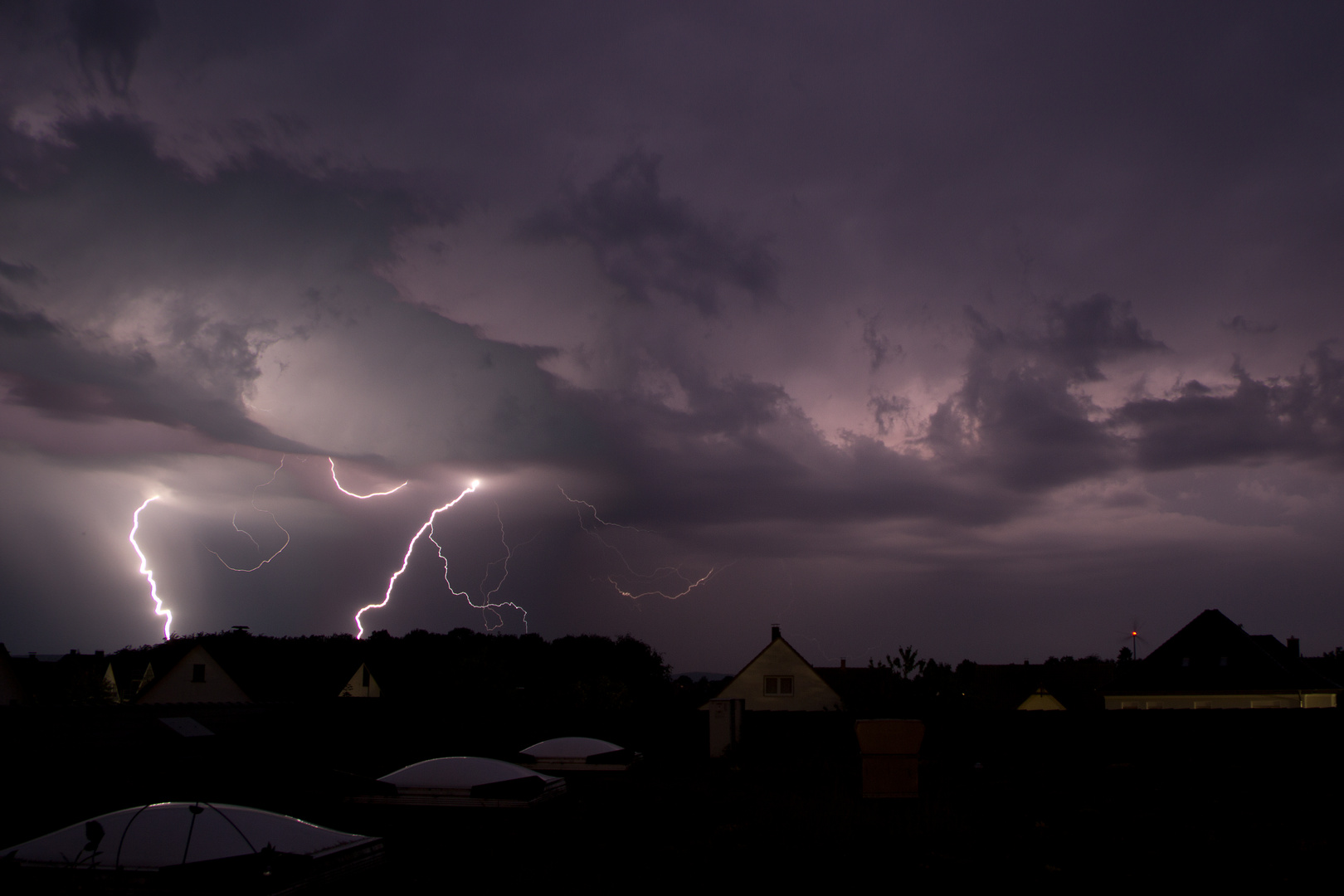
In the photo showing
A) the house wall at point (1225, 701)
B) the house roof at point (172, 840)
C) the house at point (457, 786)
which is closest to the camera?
the house roof at point (172, 840)

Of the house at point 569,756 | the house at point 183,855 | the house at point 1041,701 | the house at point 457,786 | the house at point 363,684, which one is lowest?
the house at point 1041,701

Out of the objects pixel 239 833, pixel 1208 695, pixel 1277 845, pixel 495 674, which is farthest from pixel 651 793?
pixel 495 674

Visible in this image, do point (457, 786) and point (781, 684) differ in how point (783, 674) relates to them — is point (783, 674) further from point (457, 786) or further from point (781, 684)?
point (457, 786)

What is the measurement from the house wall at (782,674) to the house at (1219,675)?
43.9ft

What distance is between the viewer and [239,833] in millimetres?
7023

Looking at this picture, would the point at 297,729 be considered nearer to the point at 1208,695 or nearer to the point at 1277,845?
the point at 1277,845

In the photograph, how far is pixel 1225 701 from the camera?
125 ft

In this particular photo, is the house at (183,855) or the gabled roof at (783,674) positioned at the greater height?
the house at (183,855)

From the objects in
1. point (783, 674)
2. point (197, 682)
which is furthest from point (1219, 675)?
point (197, 682)

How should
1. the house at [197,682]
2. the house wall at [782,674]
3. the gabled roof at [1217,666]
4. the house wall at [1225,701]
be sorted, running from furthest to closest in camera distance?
the house at [197,682] → the house wall at [782,674] → the gabled roof at [1217,666] → the house wall at [1225,701]

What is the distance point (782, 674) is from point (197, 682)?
2909cm

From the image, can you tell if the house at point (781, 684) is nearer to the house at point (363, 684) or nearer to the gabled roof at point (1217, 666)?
the gabled roof at point (1217, 666)

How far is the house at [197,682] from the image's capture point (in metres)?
43.4

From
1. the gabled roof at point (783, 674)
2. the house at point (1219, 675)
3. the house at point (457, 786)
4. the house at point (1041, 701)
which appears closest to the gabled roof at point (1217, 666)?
the house at point (1219, 675)
